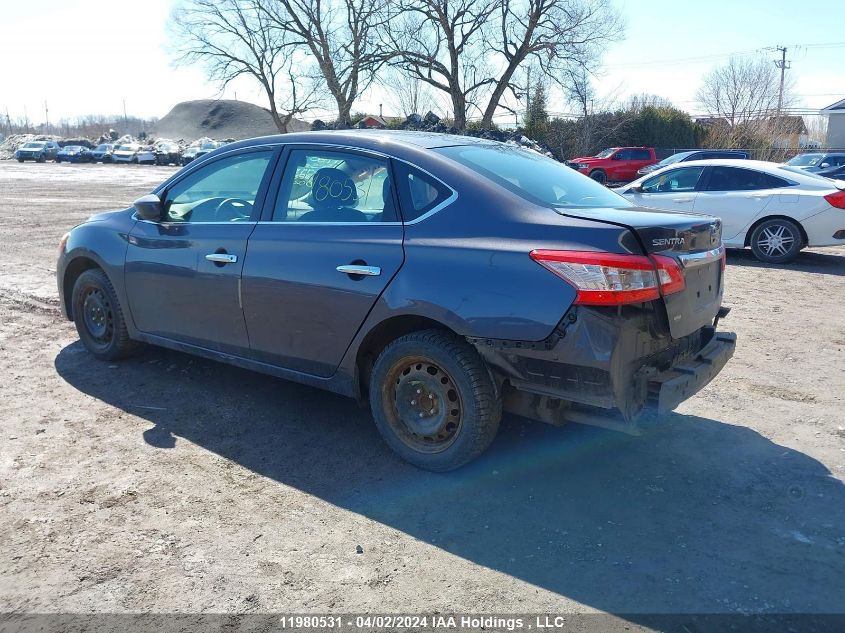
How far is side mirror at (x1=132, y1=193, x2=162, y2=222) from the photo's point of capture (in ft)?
16.3

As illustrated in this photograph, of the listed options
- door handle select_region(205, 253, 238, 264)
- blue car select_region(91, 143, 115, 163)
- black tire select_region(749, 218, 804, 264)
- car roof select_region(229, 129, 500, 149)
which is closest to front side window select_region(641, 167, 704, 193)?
black tire select_region(749, 218, 804, 264)

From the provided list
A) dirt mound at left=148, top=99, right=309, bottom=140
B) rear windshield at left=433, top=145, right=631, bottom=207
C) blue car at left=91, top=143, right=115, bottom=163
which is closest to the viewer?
rear windshield at left=433, top=145, right=631, bottom=207

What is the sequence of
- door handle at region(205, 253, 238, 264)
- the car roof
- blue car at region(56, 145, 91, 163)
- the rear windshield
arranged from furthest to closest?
blue car at region(56, 145, 91, 163) → door handle at region(205, 253, 238, 264) → the car roof → the rear windshield

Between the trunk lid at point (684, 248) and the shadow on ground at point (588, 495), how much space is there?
0.83m

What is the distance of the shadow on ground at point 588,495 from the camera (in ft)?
9.66

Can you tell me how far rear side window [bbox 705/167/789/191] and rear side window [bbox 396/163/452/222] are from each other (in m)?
8.45

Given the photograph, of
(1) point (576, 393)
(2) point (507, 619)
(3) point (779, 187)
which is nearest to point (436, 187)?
(1) point (576, 393)

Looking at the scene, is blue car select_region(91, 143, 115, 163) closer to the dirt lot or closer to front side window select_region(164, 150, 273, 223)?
the dirt lot

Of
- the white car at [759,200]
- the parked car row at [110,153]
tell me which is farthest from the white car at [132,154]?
the white car at [759,200]

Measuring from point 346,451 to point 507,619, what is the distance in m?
1.71

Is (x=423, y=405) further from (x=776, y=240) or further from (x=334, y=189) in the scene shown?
(x=776, y=240)

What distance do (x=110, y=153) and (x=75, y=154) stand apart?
10.5 feet

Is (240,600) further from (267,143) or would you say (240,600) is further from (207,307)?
(267,143)

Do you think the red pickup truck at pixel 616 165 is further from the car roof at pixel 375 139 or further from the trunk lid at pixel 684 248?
the trunk lid at pixel 684 248
